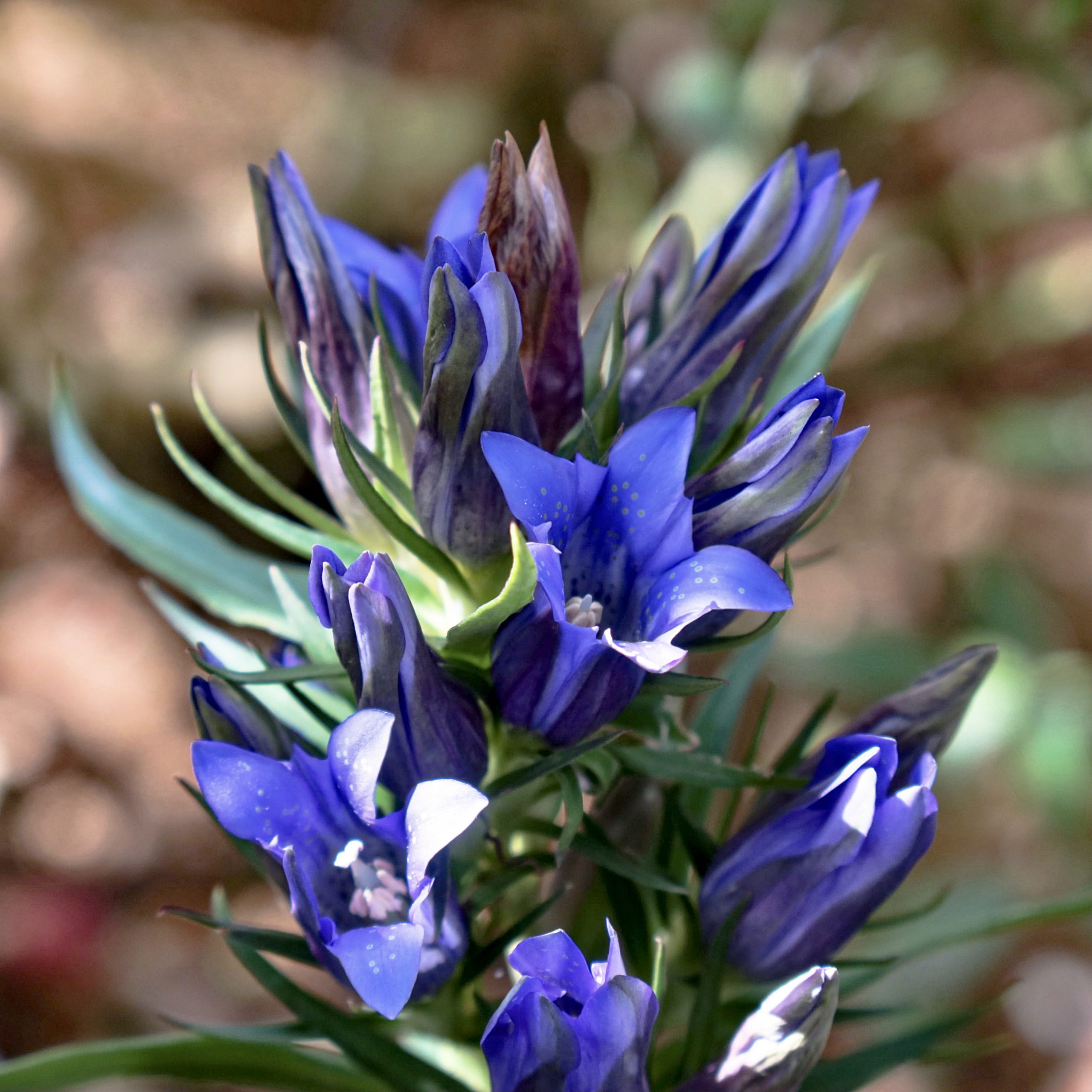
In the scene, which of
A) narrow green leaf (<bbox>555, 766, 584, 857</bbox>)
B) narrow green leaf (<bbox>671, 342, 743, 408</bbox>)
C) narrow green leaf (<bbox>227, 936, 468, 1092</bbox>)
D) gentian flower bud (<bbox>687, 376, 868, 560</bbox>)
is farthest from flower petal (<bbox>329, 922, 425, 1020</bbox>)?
narrow green leaf (<bbox>671, 342, 743, 408</bbox>)

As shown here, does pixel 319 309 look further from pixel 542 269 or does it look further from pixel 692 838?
pixel 692 838

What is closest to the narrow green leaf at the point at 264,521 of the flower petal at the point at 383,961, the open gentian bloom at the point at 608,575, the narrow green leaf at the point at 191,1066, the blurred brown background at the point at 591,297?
the open gentian bloom at the point at 608,575

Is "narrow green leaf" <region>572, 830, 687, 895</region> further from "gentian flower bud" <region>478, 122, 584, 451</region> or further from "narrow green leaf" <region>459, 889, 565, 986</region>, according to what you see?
"gentian flower bud" <region>478, 122, 584, 451</region>

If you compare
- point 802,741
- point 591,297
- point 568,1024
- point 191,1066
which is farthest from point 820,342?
point 591,297

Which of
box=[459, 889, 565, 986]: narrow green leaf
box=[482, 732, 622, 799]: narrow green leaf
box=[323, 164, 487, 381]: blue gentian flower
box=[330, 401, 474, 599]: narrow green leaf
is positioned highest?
box=[323, 164, 487, 381]: blue gentian flower

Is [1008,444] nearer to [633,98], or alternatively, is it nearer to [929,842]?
[633,98]

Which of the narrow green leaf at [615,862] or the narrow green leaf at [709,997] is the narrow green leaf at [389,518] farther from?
the narrow green leaf at [709,997]
